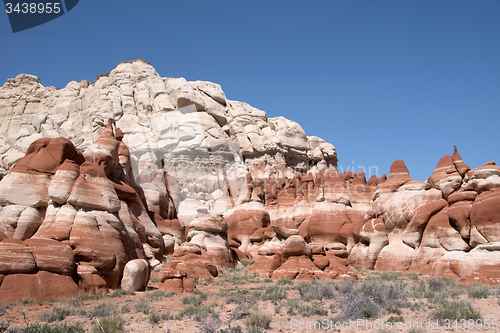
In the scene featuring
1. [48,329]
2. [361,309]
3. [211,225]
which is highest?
[211,225]

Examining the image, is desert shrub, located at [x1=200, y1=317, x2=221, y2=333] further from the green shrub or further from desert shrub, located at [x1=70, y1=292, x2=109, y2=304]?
desert shrub, located at [x1=70, y1=292, x2=109, y2=304]

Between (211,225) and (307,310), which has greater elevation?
(211,225)

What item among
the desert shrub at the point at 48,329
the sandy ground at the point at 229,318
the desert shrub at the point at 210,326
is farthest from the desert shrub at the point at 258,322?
the desert shrub at the point at 48,329

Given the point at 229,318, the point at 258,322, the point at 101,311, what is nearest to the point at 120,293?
the point at 101,311

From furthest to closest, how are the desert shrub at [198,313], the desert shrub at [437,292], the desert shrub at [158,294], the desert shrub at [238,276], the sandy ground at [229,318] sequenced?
the desert shrub at [238,276] → the desert shrub at [158,294] → the desert shrub at [437,292] → the desert shrub at [198,313] → the sandy ground at [229,318]

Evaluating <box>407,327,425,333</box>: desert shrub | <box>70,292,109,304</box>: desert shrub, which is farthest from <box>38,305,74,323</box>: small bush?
<box>407,327,425,333</box>: desert shrub

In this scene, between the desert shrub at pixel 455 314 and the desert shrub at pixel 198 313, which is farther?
the desert shrub at pixel 198 313

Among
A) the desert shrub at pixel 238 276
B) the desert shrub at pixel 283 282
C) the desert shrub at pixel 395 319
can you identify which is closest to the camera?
the desert shrub at pixel 395 319

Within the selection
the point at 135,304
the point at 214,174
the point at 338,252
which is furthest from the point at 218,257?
the point at 214,174

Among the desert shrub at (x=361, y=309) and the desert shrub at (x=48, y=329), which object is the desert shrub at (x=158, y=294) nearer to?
the desert shrub at (x=48, y=329)

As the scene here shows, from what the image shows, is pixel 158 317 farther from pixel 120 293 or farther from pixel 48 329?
pixel 120 293

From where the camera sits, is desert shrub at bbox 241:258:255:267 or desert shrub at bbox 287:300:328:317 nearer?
desert shrub at bbox 287:300:328:317

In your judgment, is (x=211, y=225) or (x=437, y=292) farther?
(x=211, y=225)

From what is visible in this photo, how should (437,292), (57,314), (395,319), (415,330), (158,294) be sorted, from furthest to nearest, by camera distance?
(158,294)
(437,292)
(57,314)
(395,319)
(415,330)
